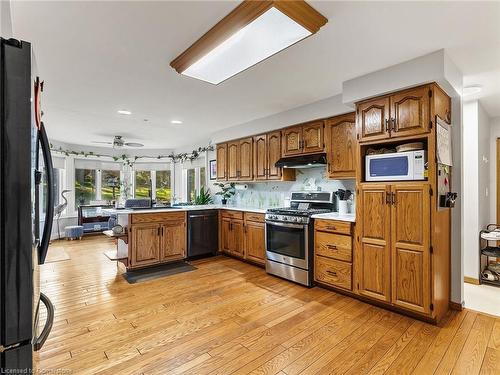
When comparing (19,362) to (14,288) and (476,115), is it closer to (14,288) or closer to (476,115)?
(14,288)

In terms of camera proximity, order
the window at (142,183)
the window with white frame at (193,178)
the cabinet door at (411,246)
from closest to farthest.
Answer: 1. the cabinet door at (411,246)
2. the window with white frame at (193,178)
3. the window at (142,183)

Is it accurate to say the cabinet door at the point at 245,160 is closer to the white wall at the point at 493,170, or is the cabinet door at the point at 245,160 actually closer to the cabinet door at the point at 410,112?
the cabinet door at the point at 410,112

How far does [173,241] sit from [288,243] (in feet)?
6.31

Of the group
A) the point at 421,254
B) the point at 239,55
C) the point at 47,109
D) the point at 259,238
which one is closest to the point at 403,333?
the point at 421,254

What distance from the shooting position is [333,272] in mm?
3170

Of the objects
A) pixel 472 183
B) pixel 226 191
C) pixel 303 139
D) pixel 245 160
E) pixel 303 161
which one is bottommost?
pixel 226 191

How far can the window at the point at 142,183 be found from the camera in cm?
802

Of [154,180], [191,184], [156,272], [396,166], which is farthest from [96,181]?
[396,166]

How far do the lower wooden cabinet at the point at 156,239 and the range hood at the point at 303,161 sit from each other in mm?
1875

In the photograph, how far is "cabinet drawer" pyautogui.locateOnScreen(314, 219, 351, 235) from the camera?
3.04m

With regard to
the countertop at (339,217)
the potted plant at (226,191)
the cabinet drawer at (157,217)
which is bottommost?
the cabinet drawer at (157,217)

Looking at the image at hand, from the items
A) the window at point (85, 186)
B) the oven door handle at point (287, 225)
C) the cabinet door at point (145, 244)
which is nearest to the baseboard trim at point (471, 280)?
the oven door handle at point (287, 225)

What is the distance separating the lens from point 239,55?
2229 millimetres

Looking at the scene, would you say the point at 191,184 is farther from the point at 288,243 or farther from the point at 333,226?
the point at 333,226
